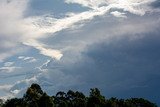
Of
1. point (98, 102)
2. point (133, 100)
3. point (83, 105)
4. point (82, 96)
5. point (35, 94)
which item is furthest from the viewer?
point (133, 100)

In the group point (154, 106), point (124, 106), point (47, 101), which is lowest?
point (47, 101)

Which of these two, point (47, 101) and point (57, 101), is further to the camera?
point (57, 101)

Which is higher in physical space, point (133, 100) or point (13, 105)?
A: point (133, 100)

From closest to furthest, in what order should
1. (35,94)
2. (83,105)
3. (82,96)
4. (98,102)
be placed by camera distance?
(98,102) → (35,94) → (83,105) → (82,96)

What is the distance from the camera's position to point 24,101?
136 m

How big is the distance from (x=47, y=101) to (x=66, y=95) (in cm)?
5871

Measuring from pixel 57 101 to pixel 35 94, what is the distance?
42429 mm

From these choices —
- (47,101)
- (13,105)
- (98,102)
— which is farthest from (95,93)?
(13,105)

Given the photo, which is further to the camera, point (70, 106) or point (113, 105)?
point (70, 106)

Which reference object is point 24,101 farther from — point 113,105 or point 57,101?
point 57,101

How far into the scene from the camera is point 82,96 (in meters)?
173

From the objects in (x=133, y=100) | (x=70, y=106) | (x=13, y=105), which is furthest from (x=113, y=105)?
(x=133, y=100)

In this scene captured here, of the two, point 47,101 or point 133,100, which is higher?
point 133,100

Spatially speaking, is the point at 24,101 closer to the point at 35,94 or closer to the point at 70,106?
the point at 35,94
